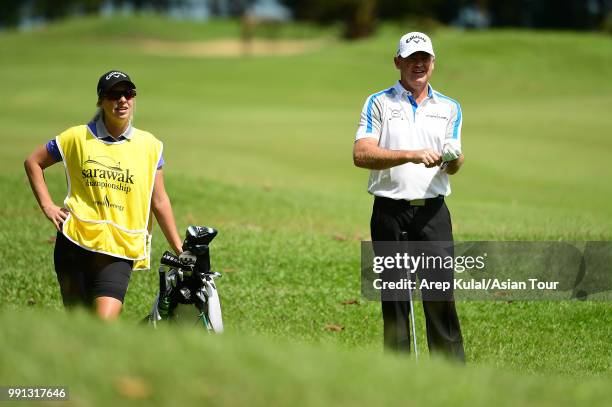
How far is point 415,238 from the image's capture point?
24.0 feet

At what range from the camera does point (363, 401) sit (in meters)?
4.42

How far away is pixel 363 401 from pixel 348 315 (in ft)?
19.1

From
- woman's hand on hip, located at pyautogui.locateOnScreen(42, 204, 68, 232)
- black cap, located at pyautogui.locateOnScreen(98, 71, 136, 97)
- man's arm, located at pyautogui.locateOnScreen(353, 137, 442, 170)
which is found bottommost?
woman's hand on hip, located at pyautogui.locateOnScreen(42, 204, 68, 232)

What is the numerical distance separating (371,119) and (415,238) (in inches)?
35.0

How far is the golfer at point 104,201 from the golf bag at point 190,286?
0.27 meters

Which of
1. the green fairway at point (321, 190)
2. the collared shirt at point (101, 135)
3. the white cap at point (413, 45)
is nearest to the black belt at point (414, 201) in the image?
the white cap at point (413, 45)

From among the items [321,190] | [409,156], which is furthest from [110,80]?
[321,190]

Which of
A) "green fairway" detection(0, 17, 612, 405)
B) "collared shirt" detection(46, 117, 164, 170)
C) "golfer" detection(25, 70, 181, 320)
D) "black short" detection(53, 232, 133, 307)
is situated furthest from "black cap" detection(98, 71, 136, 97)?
"green fairway" detection(0, 17, 612, 405)

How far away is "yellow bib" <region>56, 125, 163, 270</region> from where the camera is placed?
273 inches

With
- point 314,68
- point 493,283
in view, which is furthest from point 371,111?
point 314,68

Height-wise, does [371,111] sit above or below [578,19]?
above

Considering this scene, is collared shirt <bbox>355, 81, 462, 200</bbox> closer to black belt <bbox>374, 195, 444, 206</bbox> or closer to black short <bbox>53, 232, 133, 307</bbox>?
black belt <bbox>374, 195, 444, 206</bbox>

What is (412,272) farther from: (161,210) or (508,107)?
(508,107)

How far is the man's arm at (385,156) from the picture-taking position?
6.88 meters
